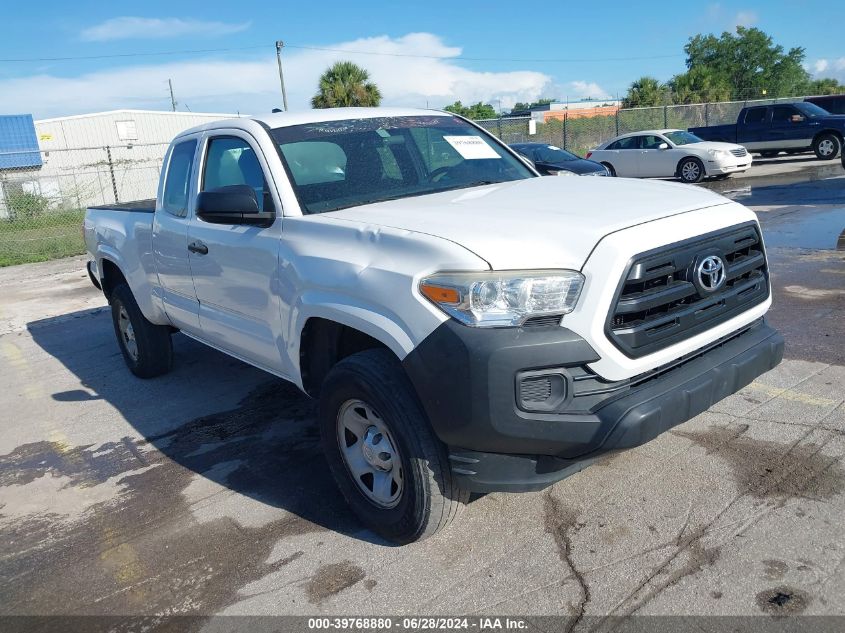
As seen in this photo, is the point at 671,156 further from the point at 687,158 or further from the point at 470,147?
the point at 470,147

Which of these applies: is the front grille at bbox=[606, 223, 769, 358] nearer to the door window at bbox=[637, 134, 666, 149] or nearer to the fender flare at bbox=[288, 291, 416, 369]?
the fender flare at bbox=[288, 291, 416, 369]

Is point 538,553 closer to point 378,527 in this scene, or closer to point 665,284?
point 378,527

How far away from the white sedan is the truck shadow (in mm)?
15167

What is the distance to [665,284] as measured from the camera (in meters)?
2.99

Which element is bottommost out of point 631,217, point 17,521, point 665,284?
point 17,521

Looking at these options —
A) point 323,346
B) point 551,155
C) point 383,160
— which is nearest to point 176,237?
point 383,160

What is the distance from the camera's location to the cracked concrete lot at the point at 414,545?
9.50 ft

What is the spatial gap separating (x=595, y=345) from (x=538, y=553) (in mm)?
1025

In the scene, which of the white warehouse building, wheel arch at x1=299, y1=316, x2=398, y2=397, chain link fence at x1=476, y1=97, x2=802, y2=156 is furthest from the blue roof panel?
wheel arch at x1=299, y1=316, x2=398, y2=397

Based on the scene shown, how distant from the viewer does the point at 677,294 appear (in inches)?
117

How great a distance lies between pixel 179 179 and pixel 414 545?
319cm

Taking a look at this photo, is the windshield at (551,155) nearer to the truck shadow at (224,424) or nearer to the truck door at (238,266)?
the truck shadow at (224,424)

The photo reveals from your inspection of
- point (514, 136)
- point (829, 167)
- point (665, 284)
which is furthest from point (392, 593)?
point (514, 136)

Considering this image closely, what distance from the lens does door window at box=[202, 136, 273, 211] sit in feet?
13.2
